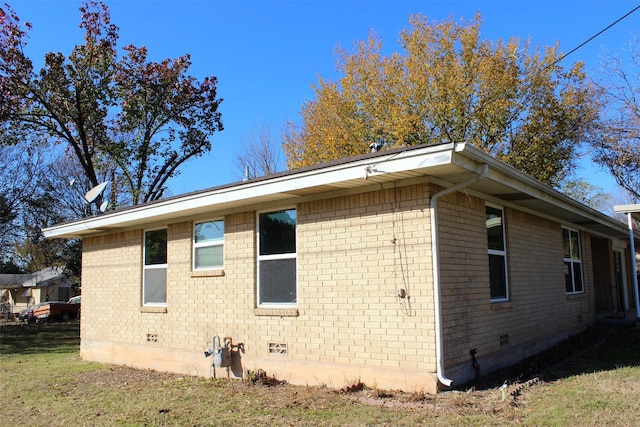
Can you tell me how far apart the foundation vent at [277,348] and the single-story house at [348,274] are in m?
0.02

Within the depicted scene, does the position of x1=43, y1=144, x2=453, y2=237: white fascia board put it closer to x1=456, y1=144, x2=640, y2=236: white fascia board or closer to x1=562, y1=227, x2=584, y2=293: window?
x1=456, y1=144, x2=640, y2=236: white fascia board

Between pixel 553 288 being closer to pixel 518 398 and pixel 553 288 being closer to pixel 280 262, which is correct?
pixel 518 398

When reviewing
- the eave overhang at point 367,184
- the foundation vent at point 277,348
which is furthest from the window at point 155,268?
the foundation vent at point 277,348

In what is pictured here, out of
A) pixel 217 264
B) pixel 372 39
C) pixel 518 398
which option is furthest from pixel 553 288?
pixel 372 39

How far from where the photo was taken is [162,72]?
79.4ft

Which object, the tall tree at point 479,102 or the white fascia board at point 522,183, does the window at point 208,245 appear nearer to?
the white fascia board at point 522,183

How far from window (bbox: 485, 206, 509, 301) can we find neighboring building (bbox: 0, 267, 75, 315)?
131ft

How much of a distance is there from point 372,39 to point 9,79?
16156 millimetres

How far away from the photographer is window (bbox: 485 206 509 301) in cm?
850

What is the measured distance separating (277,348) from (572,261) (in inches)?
→ 331

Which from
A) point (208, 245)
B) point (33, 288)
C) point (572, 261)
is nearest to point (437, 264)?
point (208, 245)

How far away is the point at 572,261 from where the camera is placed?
12.8 meters

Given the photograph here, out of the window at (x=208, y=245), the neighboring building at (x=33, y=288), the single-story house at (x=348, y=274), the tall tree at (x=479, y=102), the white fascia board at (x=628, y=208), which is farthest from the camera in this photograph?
the neighboring building at (x=33, y=288)

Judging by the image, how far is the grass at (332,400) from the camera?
223 inches
